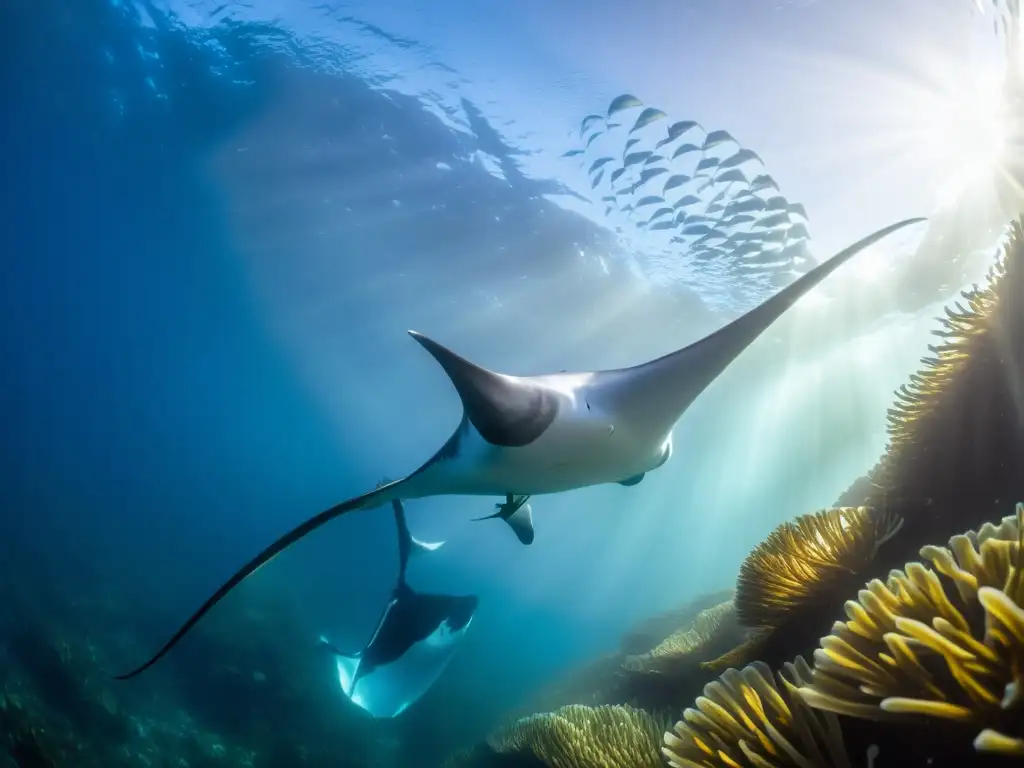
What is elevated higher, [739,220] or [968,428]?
[968,428]

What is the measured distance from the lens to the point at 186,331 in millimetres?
36500

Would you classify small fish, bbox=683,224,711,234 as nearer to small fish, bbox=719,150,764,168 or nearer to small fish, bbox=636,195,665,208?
small fish, bbox=636,195,665,208

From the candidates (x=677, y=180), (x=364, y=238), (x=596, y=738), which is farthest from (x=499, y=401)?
(x=364, y=238)

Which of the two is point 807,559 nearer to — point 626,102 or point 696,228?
point 626,102

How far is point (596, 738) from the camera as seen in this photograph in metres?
3.50

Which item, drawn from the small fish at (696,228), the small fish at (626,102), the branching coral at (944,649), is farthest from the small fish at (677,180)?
the branching coral at (944,649)

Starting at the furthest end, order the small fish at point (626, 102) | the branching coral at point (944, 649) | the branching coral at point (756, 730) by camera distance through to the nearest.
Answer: the small fish at point (626, 102), the branching coral at point (756, 730), the branching coral at point (944, 649)

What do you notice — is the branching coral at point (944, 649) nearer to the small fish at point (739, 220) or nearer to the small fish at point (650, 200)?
the small fish at point (650, 200)

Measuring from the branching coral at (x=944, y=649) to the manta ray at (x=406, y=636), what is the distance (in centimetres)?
596

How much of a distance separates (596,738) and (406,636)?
14.8 feet

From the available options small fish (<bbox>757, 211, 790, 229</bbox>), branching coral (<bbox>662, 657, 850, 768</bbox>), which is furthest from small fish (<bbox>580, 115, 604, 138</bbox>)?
branching coral (<bbox>662, 657, 850, 768</bbox>)

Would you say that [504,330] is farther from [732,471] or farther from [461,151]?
[732,471]

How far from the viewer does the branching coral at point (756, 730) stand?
5.00 ft

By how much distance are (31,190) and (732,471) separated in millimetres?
53861
